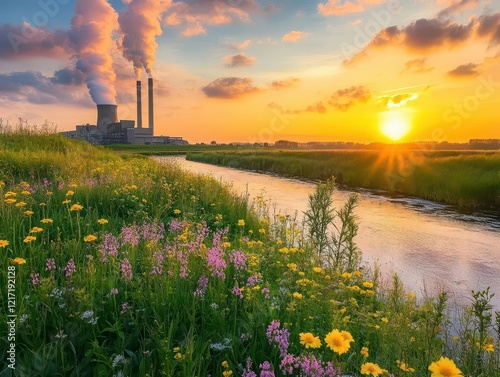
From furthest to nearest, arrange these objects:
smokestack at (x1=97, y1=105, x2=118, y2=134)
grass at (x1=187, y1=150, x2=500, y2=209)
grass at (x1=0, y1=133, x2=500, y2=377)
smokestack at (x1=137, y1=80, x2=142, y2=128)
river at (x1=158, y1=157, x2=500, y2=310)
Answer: smokestack at (x1=137, y1=80, x2=142, y2=128), smokestack at (x1=97, y1=105, x2=118, y2=134), grass at (x1=187, y1=150, x2=500, y2=209), river at (x1=158, y1=157, x2=500, y2=310), grass at (x1=0, y1=133, x2=500, y2=377)

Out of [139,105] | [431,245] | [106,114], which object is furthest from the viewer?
[139,105]

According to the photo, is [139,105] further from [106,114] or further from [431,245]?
[431,245]

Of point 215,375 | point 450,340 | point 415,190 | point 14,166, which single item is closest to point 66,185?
point 14,166

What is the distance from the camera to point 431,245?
1117cm

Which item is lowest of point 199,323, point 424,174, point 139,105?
point 199,323

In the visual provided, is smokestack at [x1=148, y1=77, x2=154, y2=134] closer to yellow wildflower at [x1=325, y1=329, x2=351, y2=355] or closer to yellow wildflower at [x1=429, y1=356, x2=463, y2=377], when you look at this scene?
yellow wildflower at [x1=325, y1=329, x2=351, y2=355]

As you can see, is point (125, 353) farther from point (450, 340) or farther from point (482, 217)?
point (482, 217)

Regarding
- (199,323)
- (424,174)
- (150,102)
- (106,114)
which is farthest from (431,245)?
(150,102)

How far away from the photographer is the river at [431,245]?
26.1 feet

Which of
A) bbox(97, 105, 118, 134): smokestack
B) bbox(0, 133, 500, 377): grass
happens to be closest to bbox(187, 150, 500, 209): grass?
bbox(0, 133, 500, 377): grass

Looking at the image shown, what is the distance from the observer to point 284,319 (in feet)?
12.5

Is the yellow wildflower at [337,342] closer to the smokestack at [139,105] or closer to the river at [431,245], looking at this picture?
the river at [431,245]

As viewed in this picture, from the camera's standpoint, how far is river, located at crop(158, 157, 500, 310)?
26.1 feet

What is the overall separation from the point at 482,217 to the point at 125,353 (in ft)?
56.0
